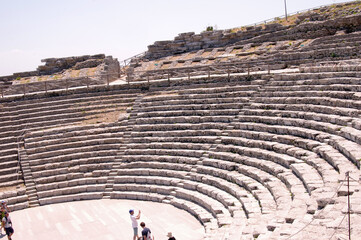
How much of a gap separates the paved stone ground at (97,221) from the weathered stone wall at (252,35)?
54.3 feet

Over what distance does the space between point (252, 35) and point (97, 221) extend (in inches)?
787

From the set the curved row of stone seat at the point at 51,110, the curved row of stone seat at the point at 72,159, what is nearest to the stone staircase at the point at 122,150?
the curved row of stone seat at the point at 72,159

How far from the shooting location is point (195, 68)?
84.0 feet

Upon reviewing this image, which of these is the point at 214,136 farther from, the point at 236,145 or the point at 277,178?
the point at 277,178

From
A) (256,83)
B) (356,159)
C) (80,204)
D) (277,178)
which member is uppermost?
(256,83)

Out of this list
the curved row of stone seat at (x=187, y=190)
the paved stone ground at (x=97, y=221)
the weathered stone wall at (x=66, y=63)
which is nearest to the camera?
the curved row of stone seat at (x=187, y=190)

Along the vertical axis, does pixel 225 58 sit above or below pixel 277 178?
above

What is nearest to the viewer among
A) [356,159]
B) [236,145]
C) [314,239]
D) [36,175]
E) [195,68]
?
[314,239]

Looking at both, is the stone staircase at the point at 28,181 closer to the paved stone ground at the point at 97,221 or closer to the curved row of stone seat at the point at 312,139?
the paved stone ground at the point at 97,221

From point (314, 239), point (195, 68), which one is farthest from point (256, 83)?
point (314, 239)

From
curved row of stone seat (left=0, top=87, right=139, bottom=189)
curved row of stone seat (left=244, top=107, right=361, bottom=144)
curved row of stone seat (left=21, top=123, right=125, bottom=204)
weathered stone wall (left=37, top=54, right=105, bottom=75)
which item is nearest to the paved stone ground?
curved row of stone seat (left=21, top=123, right=125, bottom=204)

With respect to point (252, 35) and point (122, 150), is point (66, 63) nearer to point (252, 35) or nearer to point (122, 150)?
point (252, 35)

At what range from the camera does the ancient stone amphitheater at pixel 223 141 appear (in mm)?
10602

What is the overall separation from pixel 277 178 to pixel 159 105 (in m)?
9.20
